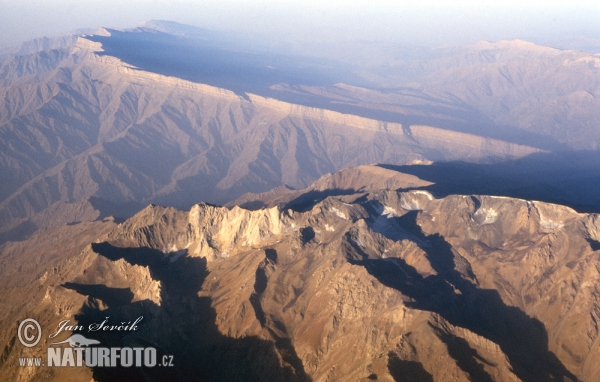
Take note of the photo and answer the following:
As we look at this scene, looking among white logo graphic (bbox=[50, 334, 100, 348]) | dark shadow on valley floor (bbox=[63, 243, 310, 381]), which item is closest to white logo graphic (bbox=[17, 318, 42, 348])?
dark shadow on valley floor (bbox=[63, 243, 310, 381])

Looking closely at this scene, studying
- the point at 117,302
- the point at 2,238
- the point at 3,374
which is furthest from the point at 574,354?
the point at 2,238

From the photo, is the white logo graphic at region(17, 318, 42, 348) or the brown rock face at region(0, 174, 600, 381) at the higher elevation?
the brown rock face at region(0, 174, 600, 381)

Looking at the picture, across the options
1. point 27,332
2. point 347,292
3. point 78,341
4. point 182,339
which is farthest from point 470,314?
point 27,332

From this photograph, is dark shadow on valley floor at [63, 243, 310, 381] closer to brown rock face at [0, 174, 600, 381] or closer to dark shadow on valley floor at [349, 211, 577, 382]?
brown rock face at [0, 174, 600, 381]

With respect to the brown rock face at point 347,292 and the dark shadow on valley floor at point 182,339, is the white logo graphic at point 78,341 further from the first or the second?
the brown rock face at point 347,292

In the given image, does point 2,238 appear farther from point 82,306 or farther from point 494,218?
point 494,218
